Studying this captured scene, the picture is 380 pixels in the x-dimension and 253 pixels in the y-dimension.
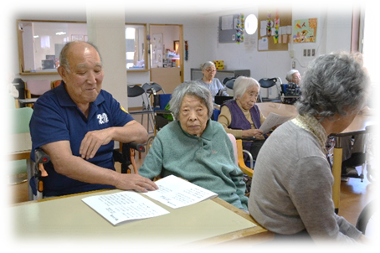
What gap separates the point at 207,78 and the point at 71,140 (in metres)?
4.11

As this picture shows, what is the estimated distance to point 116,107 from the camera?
193 centimetres

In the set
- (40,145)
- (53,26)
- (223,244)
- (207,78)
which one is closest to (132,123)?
(40,145)

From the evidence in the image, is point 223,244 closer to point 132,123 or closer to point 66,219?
point 66,219

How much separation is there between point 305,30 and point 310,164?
265 inches

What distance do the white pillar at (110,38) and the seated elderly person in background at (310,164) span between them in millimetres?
2819

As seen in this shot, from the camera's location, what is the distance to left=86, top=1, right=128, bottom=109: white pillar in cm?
362

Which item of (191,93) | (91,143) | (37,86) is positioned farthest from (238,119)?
(37,86)

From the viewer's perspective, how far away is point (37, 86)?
8.19 meters

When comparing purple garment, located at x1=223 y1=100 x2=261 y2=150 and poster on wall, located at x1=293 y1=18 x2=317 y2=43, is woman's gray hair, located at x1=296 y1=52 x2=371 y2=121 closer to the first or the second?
purple garment, located at x1=223 y1=100 x2=261 y2=150

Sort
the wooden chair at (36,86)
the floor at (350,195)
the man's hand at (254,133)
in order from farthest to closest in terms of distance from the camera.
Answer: the wooden chair at (36,86) → the floor at (350,195) → the man's hand at (254,133)

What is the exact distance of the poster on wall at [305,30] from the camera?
22.9ft

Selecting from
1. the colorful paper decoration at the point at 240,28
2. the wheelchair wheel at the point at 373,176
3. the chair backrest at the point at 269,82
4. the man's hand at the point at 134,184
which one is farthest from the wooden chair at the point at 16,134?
the colorful paper decoration at the point at 240,28

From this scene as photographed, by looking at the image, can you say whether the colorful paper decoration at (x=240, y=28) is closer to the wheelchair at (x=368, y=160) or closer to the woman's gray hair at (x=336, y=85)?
the wheelchair at (x=368, y=160)

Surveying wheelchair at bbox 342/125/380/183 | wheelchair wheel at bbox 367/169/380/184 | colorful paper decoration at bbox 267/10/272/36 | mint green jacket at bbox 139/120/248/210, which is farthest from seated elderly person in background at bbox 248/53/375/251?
colorful paper decoration at bbox 267/10/272/36
